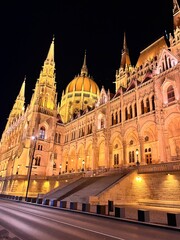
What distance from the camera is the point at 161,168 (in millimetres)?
22469

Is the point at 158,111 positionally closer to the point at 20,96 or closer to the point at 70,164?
the point at 70,164

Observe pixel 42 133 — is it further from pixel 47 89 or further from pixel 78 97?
pixel 78 97

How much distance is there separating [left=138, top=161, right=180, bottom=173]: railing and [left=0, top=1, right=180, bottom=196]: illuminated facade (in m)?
4.60

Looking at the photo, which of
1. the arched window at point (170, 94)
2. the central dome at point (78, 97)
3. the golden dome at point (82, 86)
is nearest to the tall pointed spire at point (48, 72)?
the central dome at point (78, 97)

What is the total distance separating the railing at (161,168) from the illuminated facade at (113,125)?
181 inches

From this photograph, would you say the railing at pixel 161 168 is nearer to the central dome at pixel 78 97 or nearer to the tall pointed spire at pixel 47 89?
the tall pointed spire at pixel 47 89

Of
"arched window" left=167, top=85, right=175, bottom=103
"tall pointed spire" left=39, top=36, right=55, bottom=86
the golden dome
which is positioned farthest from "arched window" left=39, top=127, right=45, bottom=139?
"arched window" left=167, top=85, right=175, bottom=103

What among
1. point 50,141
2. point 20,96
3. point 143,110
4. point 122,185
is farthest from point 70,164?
point 20,96

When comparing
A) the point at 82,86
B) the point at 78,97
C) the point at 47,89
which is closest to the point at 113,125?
the point at 47,89

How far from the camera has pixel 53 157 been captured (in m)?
52.1

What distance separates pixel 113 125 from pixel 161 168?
18.3 meters

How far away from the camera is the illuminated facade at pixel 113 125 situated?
31.0m

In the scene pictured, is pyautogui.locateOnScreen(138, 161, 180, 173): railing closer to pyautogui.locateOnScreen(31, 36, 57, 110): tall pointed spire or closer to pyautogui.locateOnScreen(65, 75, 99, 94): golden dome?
pyautogui.locateOnScreen(31, 36, 57, 110): tall pointed spire

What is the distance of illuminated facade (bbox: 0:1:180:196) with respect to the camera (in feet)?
Result: 102
